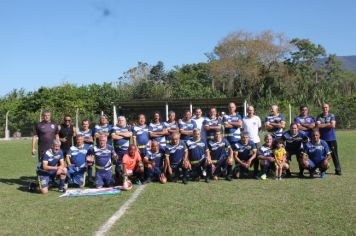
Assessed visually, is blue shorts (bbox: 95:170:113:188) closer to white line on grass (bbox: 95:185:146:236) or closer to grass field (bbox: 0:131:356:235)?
grass field (bbox: 0:131:356:235)

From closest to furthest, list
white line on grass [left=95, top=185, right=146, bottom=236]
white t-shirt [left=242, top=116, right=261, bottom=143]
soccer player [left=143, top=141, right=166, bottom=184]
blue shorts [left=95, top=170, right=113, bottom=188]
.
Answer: white line on grass [left=95, top=185, right=146, bottom=236], blue shorts [left=95, top=170, right=113, bottom=188], soccer player [left=143, top=141, right=166, bottom=184], white t-shirt [left=242, top=116, right=261, bottom=143]

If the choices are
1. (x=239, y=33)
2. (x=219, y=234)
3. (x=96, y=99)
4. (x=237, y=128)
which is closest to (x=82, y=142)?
(x=237, y=128)

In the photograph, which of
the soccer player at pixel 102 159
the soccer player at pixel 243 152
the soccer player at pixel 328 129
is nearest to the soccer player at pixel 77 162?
the soccer player at pixel 102 159

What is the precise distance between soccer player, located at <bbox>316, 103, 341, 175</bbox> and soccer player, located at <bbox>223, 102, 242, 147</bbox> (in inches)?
70.1

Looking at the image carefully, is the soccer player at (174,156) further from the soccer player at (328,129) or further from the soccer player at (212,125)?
the soccer player at (328,129)

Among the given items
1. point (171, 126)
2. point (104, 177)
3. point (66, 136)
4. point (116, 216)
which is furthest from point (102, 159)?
point (116, 216)

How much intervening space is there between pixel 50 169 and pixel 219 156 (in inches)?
142

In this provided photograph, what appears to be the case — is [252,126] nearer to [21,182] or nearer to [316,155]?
[316,155]

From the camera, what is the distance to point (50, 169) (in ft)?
29.3

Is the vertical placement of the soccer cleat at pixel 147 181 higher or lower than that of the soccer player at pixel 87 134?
lower

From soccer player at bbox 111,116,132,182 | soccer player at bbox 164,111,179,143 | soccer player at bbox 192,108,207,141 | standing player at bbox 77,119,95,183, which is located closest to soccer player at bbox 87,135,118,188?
soccer player at bbox 111,116,132,182

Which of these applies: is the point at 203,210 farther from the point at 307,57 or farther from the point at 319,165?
the point at 307,57

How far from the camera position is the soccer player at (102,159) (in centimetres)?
914

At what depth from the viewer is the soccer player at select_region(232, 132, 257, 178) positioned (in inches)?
391
